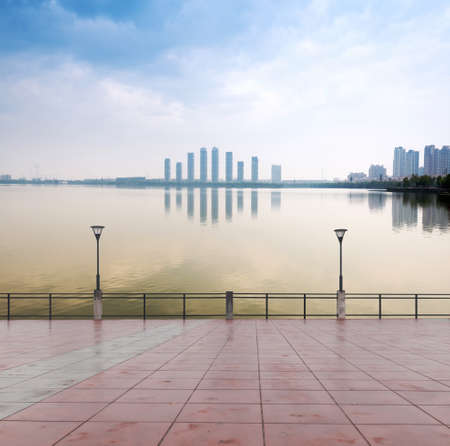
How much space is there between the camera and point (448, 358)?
37.5 ft

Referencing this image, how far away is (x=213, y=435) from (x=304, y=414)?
1.78 metres

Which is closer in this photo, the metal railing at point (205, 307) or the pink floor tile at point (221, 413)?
the pink floor tile at point (221, 413)

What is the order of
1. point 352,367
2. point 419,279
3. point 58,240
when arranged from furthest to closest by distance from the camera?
point 58,240 < point 419,279 < point 352,367

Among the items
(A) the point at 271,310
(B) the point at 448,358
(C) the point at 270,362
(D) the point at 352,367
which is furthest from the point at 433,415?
(A) the point at 271,310

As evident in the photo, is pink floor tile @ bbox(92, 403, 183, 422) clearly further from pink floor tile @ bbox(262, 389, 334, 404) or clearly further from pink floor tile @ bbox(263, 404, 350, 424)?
pink floor tile @ bbox(262, 389, 334, 404)

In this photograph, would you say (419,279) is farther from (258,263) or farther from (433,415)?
(433,415)

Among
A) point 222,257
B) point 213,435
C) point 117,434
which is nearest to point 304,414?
point 213,435

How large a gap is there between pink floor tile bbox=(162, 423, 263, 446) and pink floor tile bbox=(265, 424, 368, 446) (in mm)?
228

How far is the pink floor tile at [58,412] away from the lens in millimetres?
6633

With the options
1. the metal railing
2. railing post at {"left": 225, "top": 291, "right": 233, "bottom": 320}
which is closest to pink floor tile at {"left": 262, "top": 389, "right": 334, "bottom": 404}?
railing post at {"left": 225, "top": 291, "right": 233, "bottom": 320}

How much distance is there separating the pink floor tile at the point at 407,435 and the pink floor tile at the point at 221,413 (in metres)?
1.79

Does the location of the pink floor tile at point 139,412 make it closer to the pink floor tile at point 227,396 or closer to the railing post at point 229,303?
the pink floor tile at point 227,396

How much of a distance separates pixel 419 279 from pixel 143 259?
36613mm

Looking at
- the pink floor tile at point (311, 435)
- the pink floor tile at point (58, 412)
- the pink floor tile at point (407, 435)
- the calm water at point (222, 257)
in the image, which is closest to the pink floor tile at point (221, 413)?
the pink floor tile at point (311, 435)
